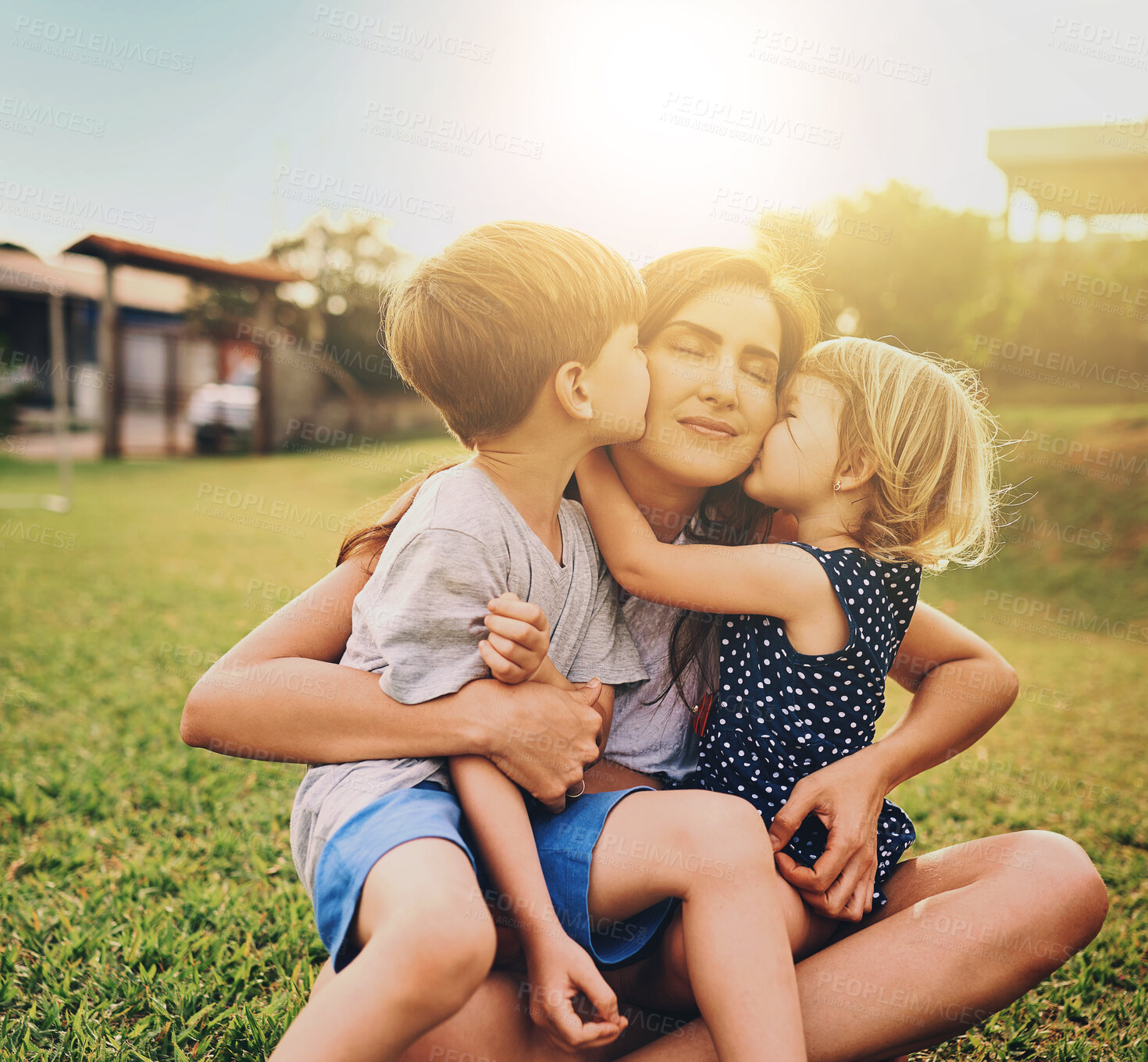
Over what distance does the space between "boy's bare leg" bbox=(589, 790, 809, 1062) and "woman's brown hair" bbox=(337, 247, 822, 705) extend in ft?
1.42

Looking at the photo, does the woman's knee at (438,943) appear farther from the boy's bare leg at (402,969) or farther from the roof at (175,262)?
the roof at (175,262)

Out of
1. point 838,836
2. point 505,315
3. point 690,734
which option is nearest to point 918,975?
point 838,836

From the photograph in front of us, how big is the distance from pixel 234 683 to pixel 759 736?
3.16 feet

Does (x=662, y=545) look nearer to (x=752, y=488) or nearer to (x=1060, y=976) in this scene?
(x=752, y=488)

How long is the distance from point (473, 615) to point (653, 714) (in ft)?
1.91

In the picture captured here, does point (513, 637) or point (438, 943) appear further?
point (513, 637)

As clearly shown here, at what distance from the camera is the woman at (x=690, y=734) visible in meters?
1.61

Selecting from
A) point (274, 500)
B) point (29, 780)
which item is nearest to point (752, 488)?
point (29, 780)

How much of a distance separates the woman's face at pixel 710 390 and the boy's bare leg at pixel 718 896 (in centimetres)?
65

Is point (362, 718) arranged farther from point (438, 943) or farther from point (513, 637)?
point (438, 943)

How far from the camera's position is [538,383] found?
1729 mm

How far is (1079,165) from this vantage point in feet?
39.8

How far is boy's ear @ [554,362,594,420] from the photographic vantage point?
172cm

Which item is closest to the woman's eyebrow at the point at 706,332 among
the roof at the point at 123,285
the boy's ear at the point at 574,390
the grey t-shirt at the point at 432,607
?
the boy's ear at the point at 574,390
